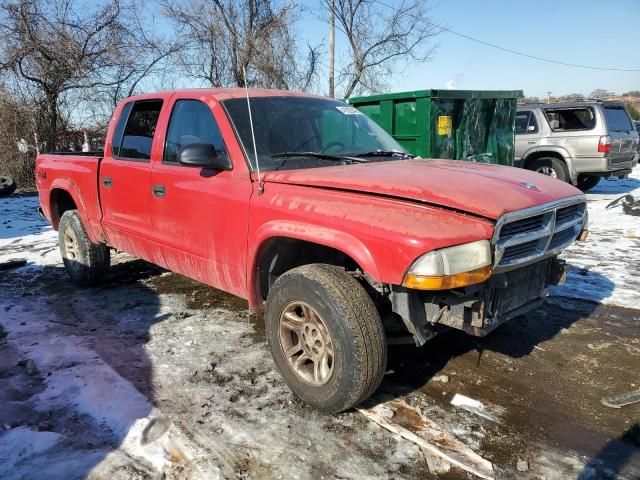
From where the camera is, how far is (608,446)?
8.90 ft

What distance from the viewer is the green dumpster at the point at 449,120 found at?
877cm

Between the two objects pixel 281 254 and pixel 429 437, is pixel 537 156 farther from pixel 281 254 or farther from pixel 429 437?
pixel 429 437

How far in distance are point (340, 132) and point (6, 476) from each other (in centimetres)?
291

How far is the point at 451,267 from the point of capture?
247cm

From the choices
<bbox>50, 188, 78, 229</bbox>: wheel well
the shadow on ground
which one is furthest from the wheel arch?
<bbox>50, 188, 78, 229</bbox>: wheel well

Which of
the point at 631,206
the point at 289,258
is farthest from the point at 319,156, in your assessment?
the point at 631,206

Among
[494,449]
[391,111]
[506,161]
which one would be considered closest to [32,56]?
[391,111]

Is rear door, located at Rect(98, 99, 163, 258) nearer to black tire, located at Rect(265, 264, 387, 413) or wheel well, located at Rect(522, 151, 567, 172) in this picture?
black tire, located at Rect(265, 264, 387, 413)

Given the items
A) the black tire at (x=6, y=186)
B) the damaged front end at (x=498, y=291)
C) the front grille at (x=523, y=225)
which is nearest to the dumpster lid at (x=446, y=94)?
the damaged front end at (x=498, y=291)

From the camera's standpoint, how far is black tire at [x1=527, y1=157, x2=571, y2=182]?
1148 centimetres

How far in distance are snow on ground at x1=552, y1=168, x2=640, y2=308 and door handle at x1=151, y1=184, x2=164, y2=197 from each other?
3.72m

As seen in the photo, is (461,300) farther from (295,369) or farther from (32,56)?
(32,56)

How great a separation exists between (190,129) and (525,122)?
32.9ft

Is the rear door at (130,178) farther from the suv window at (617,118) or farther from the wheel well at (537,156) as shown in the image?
the suv window at (617,118)
